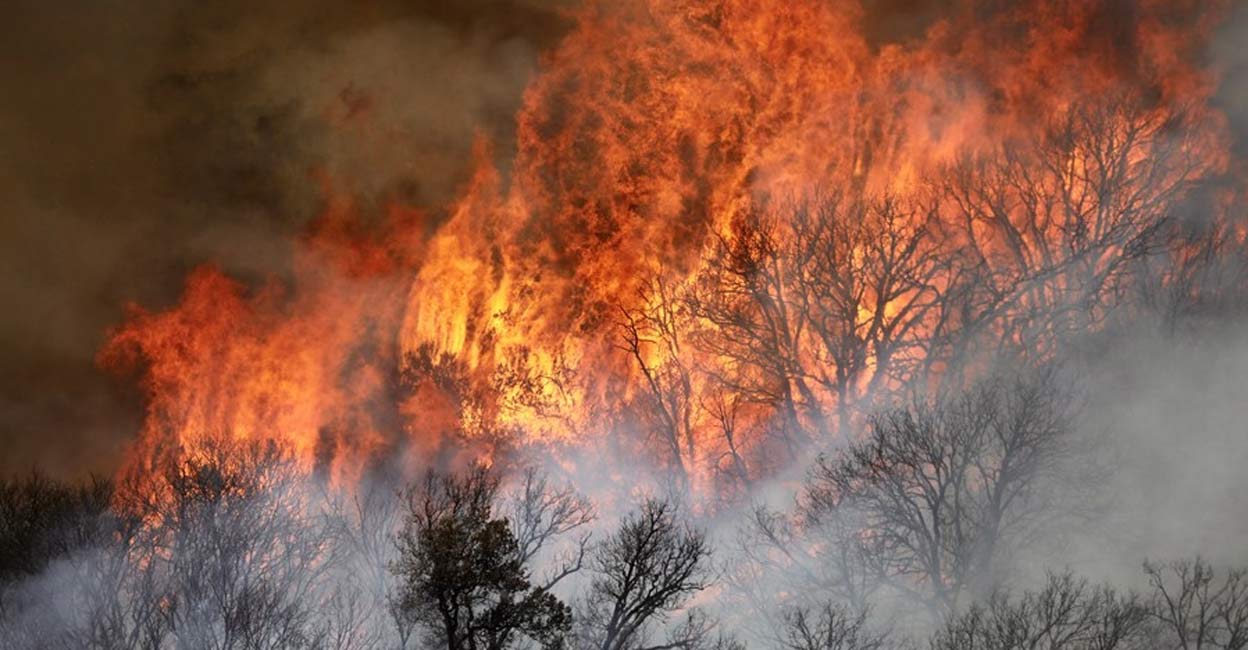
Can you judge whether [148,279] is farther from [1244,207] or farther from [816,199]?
[1244,207]

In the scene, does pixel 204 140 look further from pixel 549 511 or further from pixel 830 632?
pixel 830 632

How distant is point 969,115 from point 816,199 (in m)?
5.31

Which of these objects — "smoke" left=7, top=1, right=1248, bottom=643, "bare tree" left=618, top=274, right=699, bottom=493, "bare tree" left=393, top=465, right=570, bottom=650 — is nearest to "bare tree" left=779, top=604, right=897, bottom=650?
"bare tree" left=393, top=465, right=570, bottom=650

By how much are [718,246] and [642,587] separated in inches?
719

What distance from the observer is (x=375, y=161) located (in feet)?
164

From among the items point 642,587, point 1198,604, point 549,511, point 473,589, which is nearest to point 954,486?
point 1198,604

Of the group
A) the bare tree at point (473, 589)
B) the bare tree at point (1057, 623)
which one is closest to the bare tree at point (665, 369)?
the bare tree at point (1057, 623)

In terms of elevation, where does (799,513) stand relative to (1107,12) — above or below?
below

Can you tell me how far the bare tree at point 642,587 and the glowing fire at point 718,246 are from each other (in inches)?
320

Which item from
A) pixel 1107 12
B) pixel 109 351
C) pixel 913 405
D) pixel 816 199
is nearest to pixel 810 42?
pixel 816 199

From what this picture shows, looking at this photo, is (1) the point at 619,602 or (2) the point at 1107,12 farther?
(2) the point at 1107,12

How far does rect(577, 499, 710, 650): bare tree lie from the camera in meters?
26.0

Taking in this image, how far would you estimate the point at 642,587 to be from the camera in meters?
26.5

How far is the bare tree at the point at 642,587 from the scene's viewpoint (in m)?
26.0
